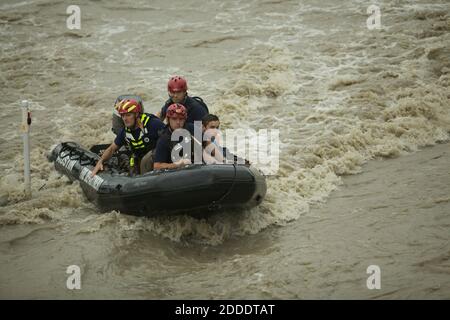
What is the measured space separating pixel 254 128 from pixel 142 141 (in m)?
2.92

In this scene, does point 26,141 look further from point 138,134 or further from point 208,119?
point 208,119

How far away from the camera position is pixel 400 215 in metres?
6.56

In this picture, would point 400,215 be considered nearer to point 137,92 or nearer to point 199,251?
point 199,251

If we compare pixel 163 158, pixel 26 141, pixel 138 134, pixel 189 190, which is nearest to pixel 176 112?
pixel 163 158

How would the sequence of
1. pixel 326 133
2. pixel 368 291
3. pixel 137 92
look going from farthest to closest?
pixel 137 92 < pixel 326 133 < pixel 368 291

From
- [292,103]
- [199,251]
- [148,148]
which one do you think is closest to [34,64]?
[292,103]

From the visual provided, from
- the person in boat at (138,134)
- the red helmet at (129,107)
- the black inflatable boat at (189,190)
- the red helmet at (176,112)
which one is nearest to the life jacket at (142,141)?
the person in boat at (138,134)

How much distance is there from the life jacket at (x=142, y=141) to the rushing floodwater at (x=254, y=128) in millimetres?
819

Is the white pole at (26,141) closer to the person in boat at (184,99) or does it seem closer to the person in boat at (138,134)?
the person in boat at (138,134)

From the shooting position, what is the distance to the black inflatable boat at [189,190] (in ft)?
20.2

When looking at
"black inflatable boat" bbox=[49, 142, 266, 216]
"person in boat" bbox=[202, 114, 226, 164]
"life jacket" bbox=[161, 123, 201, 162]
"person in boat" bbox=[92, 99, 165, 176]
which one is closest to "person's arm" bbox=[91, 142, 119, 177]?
"person in boat" bbox=[92, 99, 165, 176]

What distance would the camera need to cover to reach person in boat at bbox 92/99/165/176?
22.4 ft

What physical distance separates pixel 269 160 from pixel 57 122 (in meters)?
3.73

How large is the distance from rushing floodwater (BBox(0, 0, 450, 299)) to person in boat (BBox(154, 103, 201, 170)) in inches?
25.0
